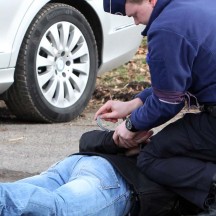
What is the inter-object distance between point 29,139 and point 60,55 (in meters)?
0.81

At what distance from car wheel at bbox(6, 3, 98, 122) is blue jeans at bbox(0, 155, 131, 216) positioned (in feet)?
7.25

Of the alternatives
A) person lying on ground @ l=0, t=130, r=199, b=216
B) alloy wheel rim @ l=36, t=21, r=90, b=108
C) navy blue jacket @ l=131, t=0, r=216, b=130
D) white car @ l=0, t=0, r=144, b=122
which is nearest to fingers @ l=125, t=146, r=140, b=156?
person lying on ground @ l=0, t=130, r=199, b=216

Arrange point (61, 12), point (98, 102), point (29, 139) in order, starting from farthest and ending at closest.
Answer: point (98, 102)
point (61, 12)
point (29, 139)

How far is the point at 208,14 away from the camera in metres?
3.30

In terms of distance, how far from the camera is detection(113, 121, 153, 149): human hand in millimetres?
3537

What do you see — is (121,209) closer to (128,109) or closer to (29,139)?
(128,109)

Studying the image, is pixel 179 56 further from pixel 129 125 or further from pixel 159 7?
pixel 129 125

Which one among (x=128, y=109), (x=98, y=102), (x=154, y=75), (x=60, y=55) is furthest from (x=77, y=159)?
(x=98, y=102)

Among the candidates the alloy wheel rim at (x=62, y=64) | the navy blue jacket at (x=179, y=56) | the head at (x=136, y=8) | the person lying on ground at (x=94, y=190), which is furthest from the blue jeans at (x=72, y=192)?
the alloy wheel rim at (x=62, y=64)

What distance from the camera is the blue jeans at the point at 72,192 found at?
3107 millimetres

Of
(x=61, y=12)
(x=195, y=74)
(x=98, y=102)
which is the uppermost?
(x=195, y=74)

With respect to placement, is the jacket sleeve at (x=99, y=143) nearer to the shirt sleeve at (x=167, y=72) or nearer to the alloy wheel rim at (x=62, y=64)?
the shirt sleeve at (x=167, y=72)

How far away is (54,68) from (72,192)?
280 centimetres

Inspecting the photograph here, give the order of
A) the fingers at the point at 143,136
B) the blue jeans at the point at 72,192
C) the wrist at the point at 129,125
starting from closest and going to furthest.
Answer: the blue jeans at the point at 72,192 → the wrist at the point at 129,125 → the fingers at the point at 143,136
